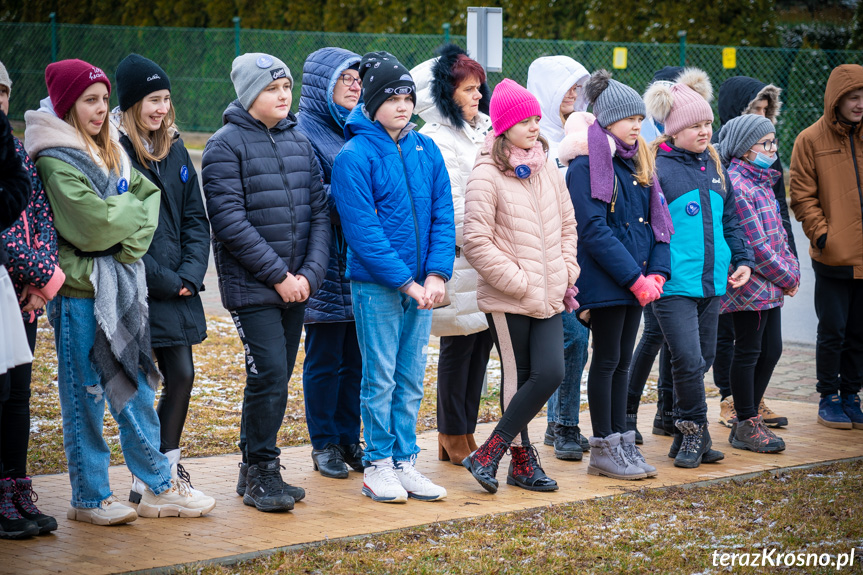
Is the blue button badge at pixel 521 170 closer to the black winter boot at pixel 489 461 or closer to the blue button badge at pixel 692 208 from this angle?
the blue button badge at pixel 692 208

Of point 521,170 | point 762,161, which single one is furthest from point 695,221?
point 521,170

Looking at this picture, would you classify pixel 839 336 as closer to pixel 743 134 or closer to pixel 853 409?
pixel 853 409

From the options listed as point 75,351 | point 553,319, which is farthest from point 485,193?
point 75,351

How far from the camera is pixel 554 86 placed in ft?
21.8

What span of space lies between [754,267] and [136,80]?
387cm

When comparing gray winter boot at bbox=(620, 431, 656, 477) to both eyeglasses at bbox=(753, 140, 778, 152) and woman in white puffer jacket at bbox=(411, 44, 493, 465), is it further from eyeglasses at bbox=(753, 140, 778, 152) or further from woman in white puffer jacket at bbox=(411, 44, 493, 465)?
eyeglasses at bbox=(753, 140, 778, 152)

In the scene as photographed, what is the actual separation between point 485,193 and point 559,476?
1685 millimetres

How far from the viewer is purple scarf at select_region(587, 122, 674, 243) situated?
18.8 feet

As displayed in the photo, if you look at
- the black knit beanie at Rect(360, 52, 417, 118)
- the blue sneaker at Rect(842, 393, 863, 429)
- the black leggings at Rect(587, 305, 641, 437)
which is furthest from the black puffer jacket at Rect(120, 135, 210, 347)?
the blue sneaker at Rect(842, 393, 863, 429)

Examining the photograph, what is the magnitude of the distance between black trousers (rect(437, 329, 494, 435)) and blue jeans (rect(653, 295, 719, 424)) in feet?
3.40

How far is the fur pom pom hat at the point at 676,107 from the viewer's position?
6062mm

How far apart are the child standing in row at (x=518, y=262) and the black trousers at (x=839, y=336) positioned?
8.75 feet

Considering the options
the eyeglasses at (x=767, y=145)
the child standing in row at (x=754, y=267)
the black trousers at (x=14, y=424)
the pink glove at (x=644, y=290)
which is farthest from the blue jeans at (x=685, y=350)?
the black trousers at (x=14, y=424)

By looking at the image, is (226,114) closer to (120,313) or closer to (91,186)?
(91,186)
